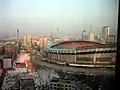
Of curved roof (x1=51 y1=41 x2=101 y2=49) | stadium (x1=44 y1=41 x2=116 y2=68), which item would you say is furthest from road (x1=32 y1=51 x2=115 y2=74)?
curved roof (x1=51 y1=41 x2=101 y2=49)

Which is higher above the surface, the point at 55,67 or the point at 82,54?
the point at 82,54

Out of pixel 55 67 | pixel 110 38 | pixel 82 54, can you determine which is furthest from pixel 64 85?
pixel 110 38

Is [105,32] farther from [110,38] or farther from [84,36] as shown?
[84,36]

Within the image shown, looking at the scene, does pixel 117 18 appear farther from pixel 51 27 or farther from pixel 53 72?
pixel 53 72

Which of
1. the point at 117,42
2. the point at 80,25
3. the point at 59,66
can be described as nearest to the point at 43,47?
the point at 59,66

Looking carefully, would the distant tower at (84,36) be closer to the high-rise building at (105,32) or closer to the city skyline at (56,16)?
the city skyline at (56,16)
